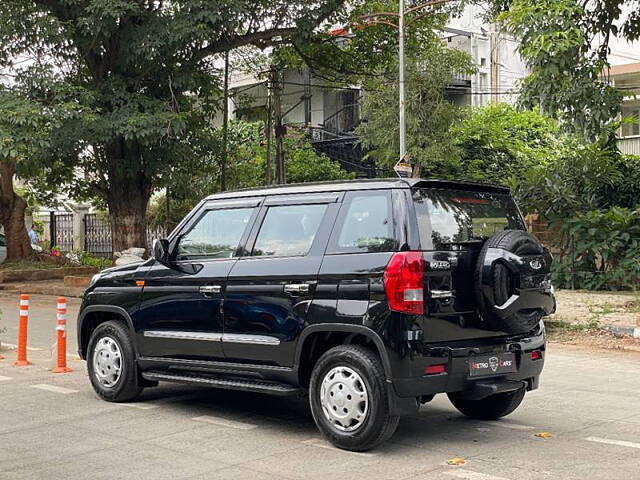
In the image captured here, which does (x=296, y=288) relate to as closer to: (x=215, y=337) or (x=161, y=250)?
(x=215, y=337)

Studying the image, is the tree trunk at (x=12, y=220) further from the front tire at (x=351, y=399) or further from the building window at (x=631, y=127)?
the front tire at (x=351, y=399)

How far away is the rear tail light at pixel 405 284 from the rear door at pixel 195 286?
1.73 meters

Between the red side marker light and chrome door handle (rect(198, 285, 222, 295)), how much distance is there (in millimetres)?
2052

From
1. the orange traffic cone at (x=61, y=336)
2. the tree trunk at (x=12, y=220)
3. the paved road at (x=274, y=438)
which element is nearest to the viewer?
the paved road at (x=274, y=438)

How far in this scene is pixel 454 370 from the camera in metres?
6.69

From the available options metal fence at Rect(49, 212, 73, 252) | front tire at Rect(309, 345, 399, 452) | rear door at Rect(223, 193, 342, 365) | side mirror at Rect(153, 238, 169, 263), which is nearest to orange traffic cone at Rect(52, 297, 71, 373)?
side mirror at Rect(153, 238, 169, 263)

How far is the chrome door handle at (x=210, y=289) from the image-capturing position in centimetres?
774

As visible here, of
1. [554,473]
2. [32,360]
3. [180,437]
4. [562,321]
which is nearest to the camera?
[554,473]

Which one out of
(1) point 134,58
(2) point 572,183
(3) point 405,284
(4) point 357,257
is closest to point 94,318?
(4) point 357,257

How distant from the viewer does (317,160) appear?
40.1m

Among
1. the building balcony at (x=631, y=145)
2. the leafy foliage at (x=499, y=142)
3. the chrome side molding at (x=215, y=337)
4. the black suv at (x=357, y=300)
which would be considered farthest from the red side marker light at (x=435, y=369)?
the building balcony at (x=631, y=145)

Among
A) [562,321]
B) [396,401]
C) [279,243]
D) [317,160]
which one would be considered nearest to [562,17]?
[562,321]

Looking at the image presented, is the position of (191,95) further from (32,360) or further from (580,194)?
(32,360)

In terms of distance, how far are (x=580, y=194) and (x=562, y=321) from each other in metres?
7.01
